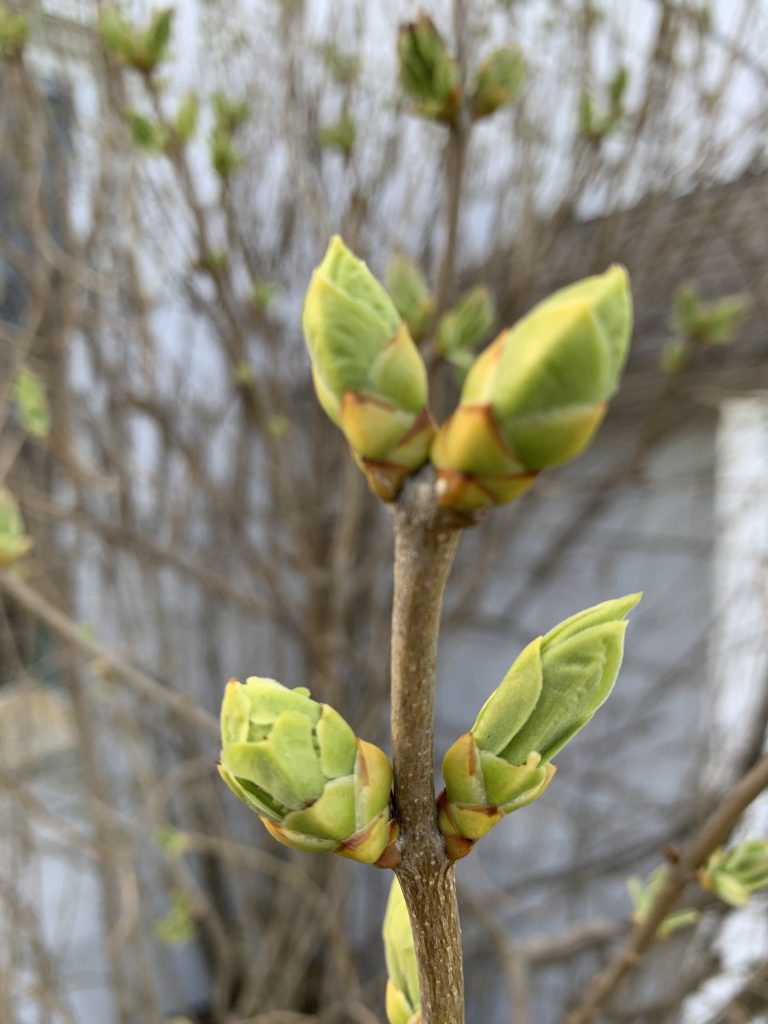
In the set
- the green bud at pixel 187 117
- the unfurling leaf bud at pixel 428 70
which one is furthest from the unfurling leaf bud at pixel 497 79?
the green bud at pixel 187 117

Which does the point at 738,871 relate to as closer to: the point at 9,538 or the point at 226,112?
the point at 9,538

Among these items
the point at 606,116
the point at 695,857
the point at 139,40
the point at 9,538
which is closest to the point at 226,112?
the point at 139,40

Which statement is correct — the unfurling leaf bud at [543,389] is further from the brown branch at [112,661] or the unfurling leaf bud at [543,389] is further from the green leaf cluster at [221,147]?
the green leaf cluster at [221,147]

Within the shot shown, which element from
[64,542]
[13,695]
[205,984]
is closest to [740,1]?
[64,542]

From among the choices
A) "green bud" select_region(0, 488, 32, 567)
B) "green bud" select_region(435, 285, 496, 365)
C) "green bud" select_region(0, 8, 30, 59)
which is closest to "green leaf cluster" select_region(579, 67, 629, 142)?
"green bud" select_region(435, 285, 496, 365)

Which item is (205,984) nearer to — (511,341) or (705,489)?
(705,489)

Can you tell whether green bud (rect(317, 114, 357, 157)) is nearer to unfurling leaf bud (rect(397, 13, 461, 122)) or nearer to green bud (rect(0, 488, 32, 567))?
unfurling leaf bud (rect(397, 13, 461, 122))
